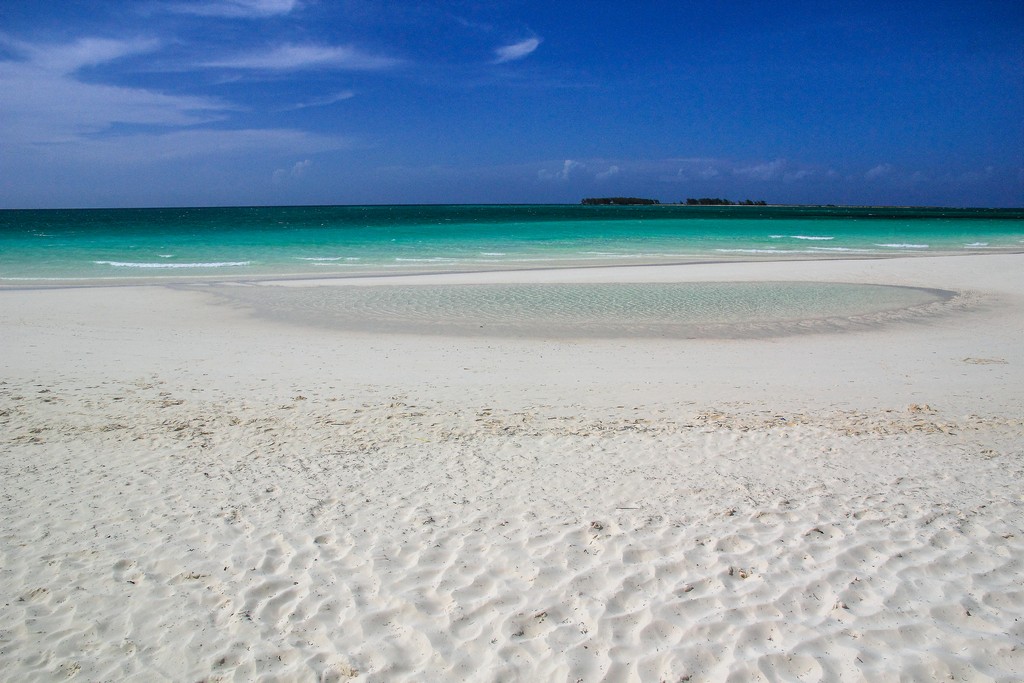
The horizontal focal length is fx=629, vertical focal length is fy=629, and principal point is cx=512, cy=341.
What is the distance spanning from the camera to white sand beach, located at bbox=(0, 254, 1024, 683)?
3.38 metres

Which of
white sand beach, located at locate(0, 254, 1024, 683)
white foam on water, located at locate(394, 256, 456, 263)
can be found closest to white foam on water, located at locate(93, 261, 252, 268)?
white foam on water, located at locate(394, 256, 456, 263)

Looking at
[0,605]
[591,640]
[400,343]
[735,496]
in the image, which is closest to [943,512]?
[735,496]

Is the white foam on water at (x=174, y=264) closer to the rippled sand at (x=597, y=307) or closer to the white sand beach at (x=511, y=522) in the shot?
the rippled sand at (x=597, y=307)

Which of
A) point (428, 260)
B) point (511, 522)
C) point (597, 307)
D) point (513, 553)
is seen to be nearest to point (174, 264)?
point (428, 260)

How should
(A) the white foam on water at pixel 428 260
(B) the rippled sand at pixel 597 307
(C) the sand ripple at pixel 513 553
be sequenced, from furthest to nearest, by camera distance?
(A) the white foam on water at pixel 428 260 → (B) the rippled sand at pixel 597 307 → (C) the sand ripple at pixel 513 553

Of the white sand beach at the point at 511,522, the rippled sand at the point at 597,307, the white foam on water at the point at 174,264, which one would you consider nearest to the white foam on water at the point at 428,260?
the white foam on water at the point at 174,264

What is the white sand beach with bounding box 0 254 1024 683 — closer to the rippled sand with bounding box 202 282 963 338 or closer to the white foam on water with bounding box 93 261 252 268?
the rippled sand with bounding box 202 282 963 338

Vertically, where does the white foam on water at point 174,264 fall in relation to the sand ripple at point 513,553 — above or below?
above

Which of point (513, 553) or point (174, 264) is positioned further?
point (174, 264)

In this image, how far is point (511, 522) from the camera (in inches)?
184

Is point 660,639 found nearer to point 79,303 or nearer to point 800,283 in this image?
point 79,303

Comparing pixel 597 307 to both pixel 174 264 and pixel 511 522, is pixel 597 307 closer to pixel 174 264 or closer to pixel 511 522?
pixel 511 522

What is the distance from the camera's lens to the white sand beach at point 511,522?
3.38 meters

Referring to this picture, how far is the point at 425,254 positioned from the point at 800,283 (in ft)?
60.3
